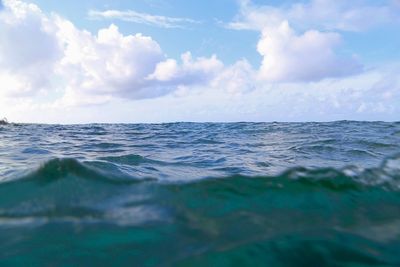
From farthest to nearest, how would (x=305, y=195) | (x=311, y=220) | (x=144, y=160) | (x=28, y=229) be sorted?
1. (x=144, y=160)
2. (x=305, y=195)
3. (x=311, y=220)
4. (x=28, y=229)

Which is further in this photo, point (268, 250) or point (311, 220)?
point (311, 220)

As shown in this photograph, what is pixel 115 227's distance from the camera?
124 inches

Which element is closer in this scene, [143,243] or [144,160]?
[143,243]

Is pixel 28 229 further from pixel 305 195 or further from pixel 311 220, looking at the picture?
pixel 305 195

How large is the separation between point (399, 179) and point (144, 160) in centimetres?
450

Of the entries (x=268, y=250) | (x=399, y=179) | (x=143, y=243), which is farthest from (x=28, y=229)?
(x=399, y=179)

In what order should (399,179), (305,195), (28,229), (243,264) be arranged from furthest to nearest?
(399,179) → (305,195) → (28,229) → (243,264)

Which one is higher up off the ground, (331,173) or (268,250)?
(331,173)

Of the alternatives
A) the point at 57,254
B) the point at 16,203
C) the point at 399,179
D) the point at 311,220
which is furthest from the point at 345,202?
the point at 16,203

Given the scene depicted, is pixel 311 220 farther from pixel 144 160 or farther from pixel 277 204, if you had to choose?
pixel 144 160

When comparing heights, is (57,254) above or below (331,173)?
below

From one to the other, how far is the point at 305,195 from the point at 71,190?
2.84 metres

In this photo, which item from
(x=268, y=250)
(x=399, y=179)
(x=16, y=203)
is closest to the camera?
(x=268, y=250)

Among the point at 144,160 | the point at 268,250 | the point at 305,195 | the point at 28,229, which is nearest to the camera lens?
the point at 268,250
